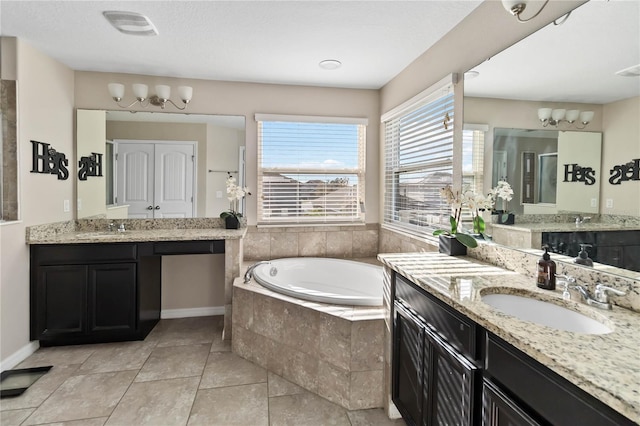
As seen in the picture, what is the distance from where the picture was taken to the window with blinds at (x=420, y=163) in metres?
2.61

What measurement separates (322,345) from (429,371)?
77 cm

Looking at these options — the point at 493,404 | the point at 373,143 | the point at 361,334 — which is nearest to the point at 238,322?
the point at 361,334

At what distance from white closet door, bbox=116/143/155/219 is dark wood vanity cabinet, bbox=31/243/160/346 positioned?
0.62 m

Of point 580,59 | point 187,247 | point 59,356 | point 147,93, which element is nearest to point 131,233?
point 187,247

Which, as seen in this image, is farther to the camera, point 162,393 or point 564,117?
point 162,393

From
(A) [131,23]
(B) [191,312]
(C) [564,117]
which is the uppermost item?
(A) [131,23]

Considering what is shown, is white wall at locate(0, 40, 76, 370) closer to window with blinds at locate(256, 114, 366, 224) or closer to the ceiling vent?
the ceiling vent

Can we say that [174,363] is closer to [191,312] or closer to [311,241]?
[191,312]

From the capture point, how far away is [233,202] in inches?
139

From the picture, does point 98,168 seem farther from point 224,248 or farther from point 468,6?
point 468,6

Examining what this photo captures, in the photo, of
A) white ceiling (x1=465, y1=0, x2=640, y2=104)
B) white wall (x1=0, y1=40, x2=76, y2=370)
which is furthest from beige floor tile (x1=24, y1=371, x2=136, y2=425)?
white ceiling (x1=465, y1=0, x2=640, y2=104)

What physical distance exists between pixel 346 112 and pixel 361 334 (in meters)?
2.42

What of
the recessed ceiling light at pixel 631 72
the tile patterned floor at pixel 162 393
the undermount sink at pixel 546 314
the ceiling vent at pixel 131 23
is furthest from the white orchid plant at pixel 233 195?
the recessed ceiling light at pixel 631 72

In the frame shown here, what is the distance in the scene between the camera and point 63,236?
9.50 ft
